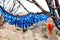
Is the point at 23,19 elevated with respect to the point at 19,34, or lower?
elevated

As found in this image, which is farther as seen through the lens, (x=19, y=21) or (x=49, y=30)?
(x=19, y=21)

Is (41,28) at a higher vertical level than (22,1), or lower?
lower

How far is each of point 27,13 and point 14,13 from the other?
150mm

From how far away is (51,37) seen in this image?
90.6 inches

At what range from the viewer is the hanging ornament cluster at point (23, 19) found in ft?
8.05

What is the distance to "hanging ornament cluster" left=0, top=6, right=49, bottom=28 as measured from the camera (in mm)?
2455

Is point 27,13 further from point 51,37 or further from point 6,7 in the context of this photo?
point 51,37

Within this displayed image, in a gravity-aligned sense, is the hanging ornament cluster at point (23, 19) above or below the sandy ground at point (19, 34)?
above

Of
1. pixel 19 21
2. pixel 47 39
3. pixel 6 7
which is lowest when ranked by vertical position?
pixel 47 39

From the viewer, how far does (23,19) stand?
2.48 m

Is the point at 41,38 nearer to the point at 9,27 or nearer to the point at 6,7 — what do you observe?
the point at 9,27

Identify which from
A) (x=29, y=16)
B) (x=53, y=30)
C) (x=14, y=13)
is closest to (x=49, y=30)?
(x=53, y=30)

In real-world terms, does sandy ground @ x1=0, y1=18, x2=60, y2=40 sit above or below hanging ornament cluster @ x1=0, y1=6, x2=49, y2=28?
below

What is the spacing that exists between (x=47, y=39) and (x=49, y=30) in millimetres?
115
